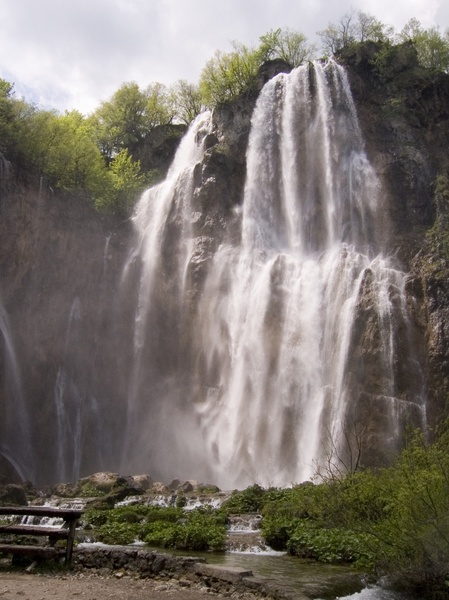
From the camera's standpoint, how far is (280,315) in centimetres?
3198

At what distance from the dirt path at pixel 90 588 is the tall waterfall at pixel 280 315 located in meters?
15.6

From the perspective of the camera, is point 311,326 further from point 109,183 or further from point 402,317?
point 109,183

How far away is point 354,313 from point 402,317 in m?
2.15

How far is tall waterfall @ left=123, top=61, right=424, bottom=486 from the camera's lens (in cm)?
2828

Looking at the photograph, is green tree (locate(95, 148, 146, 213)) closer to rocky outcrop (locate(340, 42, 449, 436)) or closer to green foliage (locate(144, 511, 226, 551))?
rocky outcrop (locate(340, 42, 449, 436))

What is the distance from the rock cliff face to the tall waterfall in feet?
0.78

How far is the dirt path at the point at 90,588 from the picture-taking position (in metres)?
8.96

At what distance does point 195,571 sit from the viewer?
10578 millimetres

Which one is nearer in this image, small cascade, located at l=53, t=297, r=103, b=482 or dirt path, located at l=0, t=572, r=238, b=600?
dirt path, located at l=0, t=572, r=238, b=600

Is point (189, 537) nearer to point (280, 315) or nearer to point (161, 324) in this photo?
point (280, 315)

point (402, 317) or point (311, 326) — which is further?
point (311, 326)

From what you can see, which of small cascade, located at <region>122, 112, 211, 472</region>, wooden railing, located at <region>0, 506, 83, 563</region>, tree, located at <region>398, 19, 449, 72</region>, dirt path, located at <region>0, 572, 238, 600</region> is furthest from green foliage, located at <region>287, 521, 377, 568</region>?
tree, located at <region>398, 19, 449, 72</region>

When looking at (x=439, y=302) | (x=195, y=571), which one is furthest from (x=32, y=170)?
(x=195, y=571)

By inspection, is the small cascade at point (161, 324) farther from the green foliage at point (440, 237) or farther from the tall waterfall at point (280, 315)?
the green foliage at point (440, 237)
